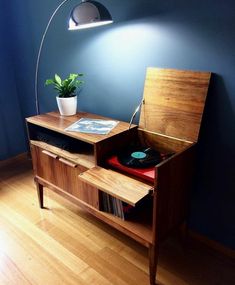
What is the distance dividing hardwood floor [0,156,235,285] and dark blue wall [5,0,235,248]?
0.68 feet

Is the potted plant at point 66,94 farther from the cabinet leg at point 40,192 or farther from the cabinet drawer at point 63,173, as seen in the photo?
the cabinet leg at point 40,192

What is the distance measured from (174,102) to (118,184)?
0.56 metres

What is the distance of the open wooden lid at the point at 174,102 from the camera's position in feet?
4.48

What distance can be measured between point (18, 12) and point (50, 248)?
1935mm

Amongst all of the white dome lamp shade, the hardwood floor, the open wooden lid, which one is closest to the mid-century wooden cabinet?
the open wooden lid

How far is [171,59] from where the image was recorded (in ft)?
4.77

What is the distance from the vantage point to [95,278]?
1442 millimetres

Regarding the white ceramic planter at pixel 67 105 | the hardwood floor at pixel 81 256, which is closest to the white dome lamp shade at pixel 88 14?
the white ceramic planter at pixel 67 105

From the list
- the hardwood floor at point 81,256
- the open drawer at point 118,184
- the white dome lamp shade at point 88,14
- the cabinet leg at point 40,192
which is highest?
the white dome lamp shade at point 88,14

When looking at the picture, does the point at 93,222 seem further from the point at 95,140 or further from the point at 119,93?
the point at 119,93

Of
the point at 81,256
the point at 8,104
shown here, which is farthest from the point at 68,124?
the point at 8,104

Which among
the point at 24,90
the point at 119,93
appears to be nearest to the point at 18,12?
the point at 24,90

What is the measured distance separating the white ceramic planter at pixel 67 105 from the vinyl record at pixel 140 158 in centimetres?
52

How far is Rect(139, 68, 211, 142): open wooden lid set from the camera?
53.8 inches
